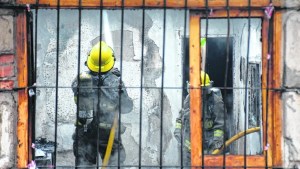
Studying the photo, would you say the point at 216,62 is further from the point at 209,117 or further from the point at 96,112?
the point at 96,112

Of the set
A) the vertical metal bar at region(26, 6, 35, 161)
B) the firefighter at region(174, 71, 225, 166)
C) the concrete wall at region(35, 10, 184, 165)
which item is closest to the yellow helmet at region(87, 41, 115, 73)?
the concrete wall at region(35, 10, 184, 165)

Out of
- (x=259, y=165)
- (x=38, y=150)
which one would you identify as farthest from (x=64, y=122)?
(x=259, y=165)

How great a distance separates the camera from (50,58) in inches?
206

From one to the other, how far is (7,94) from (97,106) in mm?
569

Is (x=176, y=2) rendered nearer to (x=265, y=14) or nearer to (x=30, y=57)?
(x=265, y=14)

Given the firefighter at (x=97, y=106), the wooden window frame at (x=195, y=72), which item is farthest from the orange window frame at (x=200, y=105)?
the firefighter at (x=97, y=106)

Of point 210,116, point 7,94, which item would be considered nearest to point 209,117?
point 210,116

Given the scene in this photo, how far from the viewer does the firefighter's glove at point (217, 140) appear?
3.96 meters

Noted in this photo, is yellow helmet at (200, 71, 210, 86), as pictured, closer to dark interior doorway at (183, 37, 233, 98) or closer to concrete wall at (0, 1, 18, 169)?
dark interior doorway at (183, 37, 233, 98)

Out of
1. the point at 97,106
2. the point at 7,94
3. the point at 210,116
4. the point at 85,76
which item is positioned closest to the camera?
the point at 7,94

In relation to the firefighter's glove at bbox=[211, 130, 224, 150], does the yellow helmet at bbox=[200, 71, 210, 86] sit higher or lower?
higher

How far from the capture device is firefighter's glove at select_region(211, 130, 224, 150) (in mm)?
3963

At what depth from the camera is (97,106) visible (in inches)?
151

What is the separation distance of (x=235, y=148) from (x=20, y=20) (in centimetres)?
148
